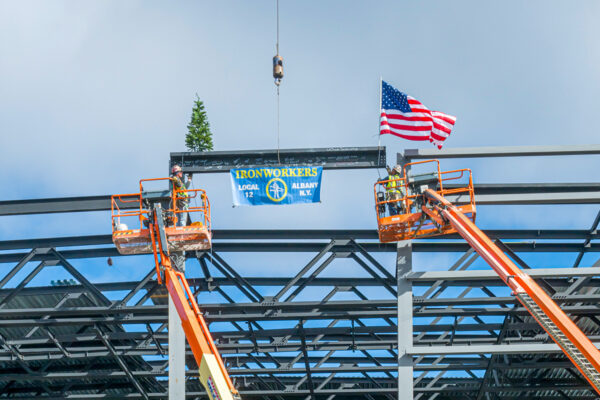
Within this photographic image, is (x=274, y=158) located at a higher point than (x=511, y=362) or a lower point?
higher

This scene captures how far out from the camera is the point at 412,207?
2305cm

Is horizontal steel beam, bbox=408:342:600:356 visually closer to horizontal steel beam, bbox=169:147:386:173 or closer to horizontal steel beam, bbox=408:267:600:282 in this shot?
horizontal steel beam, bbox=408:267:600:282

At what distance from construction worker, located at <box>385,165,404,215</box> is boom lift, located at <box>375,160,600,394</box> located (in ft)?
0.11

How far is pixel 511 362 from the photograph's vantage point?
3123cm

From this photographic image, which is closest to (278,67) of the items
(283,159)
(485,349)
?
(283,159)

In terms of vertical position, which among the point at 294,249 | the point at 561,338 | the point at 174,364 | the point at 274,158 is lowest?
the point at 561,338

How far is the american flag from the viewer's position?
2464 cm

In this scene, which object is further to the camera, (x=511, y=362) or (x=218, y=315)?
(x=511, y=362)

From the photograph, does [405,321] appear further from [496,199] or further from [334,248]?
[496,199]

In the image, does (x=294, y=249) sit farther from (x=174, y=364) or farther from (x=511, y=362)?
(x=511, y=362)

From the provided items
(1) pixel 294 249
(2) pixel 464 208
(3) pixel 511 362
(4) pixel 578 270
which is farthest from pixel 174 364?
(3) pixel 511 362

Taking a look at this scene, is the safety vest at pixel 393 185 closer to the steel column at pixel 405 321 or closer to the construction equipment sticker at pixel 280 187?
the steel column at pixel 405 321

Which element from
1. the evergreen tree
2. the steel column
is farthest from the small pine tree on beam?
the steel column

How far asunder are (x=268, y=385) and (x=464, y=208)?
16614 mm
